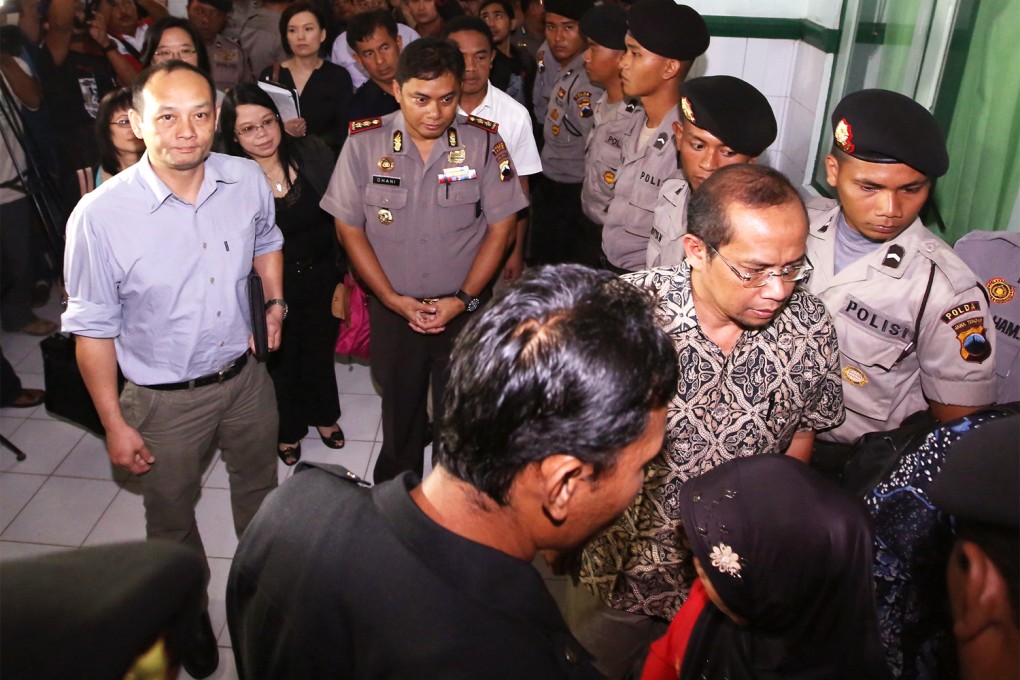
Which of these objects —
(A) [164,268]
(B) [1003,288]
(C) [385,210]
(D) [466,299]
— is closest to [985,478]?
(B) [1003,288]

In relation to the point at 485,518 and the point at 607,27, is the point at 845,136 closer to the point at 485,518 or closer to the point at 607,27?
the point at 485,518

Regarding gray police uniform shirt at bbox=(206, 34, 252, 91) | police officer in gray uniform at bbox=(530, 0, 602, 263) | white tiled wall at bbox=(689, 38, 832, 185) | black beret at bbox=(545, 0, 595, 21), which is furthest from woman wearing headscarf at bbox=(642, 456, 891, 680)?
gray police uniform shirt at bbox=(206, 34, 252, 91)

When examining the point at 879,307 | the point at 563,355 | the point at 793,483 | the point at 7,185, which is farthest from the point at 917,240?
the point at 7,185

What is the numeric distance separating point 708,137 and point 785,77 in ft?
8.12

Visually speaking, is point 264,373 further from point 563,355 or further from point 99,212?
point 563,355

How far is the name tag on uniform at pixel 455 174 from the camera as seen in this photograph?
110 inches

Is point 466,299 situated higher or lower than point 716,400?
lower

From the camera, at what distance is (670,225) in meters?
2.54

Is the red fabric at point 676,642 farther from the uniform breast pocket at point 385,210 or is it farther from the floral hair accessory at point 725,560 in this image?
the uniform breast pocket at point 385,210

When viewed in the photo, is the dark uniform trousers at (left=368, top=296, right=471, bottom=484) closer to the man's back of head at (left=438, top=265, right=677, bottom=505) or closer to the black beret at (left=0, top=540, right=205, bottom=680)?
the man's back of head at (left=438, top=265, right=677, bottom=505)

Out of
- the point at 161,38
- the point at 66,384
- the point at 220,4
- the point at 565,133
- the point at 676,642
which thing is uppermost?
the point at 220,4

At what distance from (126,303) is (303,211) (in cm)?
102

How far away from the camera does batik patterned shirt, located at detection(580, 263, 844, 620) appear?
173 cm

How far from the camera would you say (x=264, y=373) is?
2.48 meters
